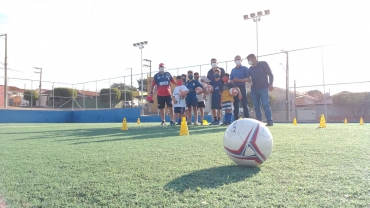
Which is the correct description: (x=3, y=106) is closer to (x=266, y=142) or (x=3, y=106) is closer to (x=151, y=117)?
(x=151, y=117)

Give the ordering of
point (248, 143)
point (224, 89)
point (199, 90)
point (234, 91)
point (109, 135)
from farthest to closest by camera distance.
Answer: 1. point (199, 90)
2. point (224, 89)
3. point (234, 91)
4. point (109, 135)
5. point (248, 143)

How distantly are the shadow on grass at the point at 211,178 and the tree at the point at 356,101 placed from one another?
18.6 metres

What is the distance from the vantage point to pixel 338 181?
2.07 m

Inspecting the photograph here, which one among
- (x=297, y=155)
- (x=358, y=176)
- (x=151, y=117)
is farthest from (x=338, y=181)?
(x=151, y=117)

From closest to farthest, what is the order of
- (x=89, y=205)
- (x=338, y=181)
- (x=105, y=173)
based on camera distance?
(x=89, y=205)
(x=338, y=181)
(x=105, y=173)

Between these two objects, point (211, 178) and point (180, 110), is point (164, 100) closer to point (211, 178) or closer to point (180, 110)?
point (180, 110)

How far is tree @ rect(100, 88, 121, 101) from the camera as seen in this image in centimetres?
2689

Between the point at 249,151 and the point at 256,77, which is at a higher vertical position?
the point at 256,77

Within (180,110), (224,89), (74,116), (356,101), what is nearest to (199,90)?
(180,110)

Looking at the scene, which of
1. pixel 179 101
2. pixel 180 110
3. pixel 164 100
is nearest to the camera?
pixel 164 100

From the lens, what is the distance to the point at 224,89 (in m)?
8.18

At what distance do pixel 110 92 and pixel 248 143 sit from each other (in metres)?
25.5

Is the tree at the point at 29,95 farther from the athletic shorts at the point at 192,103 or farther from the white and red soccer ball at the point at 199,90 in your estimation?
the white and red soccer ball at the point at 199,90

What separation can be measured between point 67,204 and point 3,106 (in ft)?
89.7
